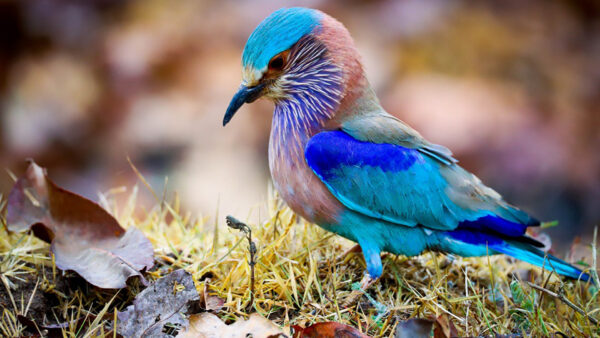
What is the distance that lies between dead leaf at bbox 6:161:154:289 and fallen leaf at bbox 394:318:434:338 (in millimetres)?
1156

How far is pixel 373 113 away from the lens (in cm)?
332

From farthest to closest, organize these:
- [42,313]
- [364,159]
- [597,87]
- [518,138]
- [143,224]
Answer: [597,87] → [518,138] → [143,224] → [364,159] → [42,313]

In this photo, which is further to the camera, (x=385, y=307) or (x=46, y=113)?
(x=46, y=113)

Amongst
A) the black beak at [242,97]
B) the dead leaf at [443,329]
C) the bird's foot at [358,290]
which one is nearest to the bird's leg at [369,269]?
the bird's foot at [358,290]

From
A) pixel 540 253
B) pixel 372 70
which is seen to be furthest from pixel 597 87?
pixel 540 253

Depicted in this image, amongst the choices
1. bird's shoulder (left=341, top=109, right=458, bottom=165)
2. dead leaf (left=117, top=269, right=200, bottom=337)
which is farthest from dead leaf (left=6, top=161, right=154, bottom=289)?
bird's shoulder (left=341, top=109, right=458, bottom=165)

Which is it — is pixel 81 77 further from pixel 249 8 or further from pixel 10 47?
pixel 249 8

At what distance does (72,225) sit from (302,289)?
3.74 ft

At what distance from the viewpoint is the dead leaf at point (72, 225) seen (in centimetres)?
294

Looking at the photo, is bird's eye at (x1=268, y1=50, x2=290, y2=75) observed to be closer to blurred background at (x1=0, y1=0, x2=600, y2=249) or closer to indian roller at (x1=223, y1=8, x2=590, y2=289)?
indian roller at (x1=223, y1=8, x2=590, y2=289)

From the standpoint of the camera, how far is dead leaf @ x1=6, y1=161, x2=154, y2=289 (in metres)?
2.94

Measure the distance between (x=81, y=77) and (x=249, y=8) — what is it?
199 centimetres

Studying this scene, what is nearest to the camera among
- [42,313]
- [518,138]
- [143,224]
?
[42,313]

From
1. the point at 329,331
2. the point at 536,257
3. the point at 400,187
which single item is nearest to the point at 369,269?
the point at 400,187
